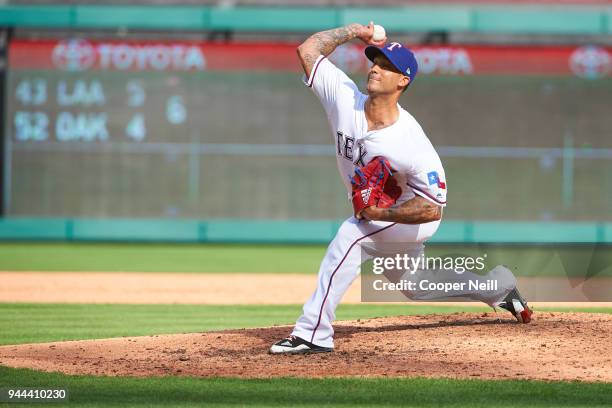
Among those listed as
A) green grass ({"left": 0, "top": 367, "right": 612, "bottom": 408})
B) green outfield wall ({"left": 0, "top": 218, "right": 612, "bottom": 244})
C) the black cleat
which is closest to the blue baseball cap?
the black cleat

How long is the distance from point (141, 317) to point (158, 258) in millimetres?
6309

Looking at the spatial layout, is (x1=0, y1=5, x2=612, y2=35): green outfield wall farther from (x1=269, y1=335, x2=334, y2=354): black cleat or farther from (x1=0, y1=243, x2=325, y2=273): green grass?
(x1=269, y1=335, x2=334, y2=354): black cleat

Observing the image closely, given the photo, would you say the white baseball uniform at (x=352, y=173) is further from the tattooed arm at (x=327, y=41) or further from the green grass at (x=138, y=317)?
the green grass at (x=138, y=317)

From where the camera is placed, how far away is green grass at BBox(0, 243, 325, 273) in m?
14.4

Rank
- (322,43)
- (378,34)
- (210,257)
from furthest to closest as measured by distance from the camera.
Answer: (210,257) → (322,43) → (378,34)

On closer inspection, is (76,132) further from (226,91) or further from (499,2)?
(499,2)

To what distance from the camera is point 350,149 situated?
21.5 ft

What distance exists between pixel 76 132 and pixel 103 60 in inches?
44.3

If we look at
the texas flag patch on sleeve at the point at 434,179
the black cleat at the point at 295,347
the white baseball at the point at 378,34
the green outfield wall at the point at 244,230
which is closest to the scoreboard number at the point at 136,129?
the green outfield wall at the point at 244,230

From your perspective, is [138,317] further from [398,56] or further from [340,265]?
[398,56]

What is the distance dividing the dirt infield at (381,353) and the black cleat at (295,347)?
37 mm

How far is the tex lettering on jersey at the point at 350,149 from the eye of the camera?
6.48 meters

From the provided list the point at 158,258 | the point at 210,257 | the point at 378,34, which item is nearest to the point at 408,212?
the point at 378,34

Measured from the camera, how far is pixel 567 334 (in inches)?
283
